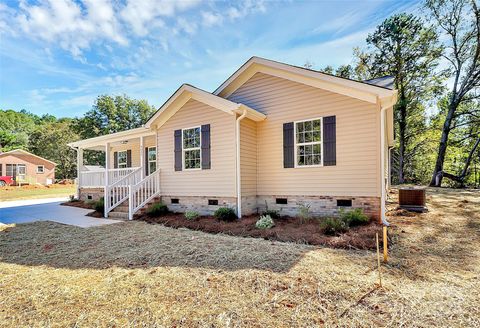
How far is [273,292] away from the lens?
330cm

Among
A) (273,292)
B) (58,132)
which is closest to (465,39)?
(273,292)

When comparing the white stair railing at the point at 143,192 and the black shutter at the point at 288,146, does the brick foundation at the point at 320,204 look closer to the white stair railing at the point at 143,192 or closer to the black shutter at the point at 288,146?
the black shutter at the point at 288,146

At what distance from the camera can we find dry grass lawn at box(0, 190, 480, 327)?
2773 mm

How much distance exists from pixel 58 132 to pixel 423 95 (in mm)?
48169

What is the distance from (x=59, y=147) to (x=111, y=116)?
1340 cm

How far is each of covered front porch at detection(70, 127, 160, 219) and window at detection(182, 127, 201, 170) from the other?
151 cm

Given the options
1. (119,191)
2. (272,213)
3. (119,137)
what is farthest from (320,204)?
(119,137)

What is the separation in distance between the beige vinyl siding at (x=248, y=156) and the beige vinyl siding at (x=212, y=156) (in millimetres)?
314

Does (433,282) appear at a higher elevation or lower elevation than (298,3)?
lower

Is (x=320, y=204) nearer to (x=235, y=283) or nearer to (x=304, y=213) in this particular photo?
(x=304, y=213)

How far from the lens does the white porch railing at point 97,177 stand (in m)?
12.8

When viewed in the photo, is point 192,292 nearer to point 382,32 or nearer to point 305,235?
point 305,235

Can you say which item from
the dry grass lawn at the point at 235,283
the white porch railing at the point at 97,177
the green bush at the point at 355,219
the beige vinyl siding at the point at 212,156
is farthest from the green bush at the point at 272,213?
the white porch railing at the point at 97,177

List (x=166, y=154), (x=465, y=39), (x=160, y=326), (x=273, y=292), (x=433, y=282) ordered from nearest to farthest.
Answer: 1. (x=160, y=326)
2. (x=273, y=292)
3. (x=433, y=282)
4. (x=166, y=154)
5. (x=465, y=39)
